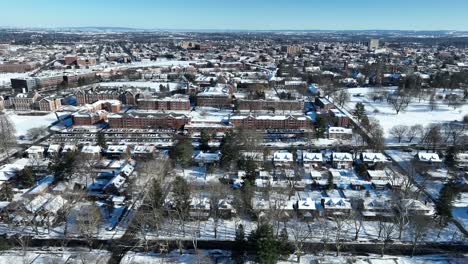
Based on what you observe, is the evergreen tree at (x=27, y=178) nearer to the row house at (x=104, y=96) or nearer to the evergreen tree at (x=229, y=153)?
the evergreen tree at (x=229, y=153)

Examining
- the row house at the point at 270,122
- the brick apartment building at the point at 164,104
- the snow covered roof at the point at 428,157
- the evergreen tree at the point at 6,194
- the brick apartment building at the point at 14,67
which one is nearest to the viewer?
the evergreen tree at the point at 6,194

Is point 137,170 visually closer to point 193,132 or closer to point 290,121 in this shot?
point 193,132

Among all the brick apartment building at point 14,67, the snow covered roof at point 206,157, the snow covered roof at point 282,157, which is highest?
the brick apartment building at point 14,67

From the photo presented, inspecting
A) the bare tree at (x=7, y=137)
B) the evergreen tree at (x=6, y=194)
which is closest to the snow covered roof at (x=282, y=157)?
the evergreen tree at (x=6, y=194)

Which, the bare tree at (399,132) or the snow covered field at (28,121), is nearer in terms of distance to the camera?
the bare tree at (399,132)

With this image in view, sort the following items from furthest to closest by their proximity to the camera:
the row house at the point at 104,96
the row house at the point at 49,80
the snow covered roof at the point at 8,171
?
the row house at the point at 49,80, the row house at the point at 104,96, the snow covered roof at the point at 8,171

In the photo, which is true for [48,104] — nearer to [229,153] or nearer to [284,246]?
[229,153]

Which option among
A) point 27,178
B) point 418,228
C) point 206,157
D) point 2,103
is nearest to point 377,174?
point 418,228

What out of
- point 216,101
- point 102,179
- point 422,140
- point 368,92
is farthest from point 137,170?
point 368,92
